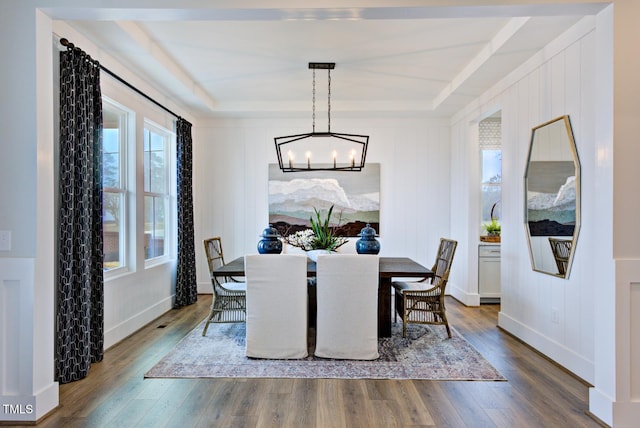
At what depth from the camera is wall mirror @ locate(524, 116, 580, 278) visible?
A: 3.18 m

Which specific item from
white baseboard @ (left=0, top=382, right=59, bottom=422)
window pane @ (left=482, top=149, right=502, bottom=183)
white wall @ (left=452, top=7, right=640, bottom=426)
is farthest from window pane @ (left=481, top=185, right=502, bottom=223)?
white baseboard @ (left=0, top=382, right=59, bottom=422)

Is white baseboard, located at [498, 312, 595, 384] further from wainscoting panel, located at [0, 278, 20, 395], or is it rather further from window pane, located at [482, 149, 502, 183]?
wainscoting panel, located at [0, 278, 20, 395]

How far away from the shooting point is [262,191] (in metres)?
6.19

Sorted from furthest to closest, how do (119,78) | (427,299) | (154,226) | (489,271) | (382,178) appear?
1. (382,178)
2. (489,271)
3. (154,226)
4. (427,299)
5. (119,78)

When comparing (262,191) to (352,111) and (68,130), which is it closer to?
(352,111)

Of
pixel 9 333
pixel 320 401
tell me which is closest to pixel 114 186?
pixel 9 333

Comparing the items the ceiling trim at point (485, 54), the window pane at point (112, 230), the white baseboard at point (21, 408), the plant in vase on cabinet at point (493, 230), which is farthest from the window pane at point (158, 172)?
the plant in vase on cabinet at point (493, 230)

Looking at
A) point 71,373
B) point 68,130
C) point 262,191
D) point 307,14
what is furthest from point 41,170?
point 262,191

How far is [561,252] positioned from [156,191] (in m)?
4.40

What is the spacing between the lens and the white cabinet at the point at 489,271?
5496mm

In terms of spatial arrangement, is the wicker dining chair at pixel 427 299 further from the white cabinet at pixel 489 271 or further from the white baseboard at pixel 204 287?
the white baseboard at pixel 204 287

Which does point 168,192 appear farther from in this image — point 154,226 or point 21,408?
point 21,408

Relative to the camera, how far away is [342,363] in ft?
10.8

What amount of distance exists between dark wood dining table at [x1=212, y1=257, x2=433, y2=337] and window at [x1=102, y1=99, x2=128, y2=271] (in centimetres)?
109
